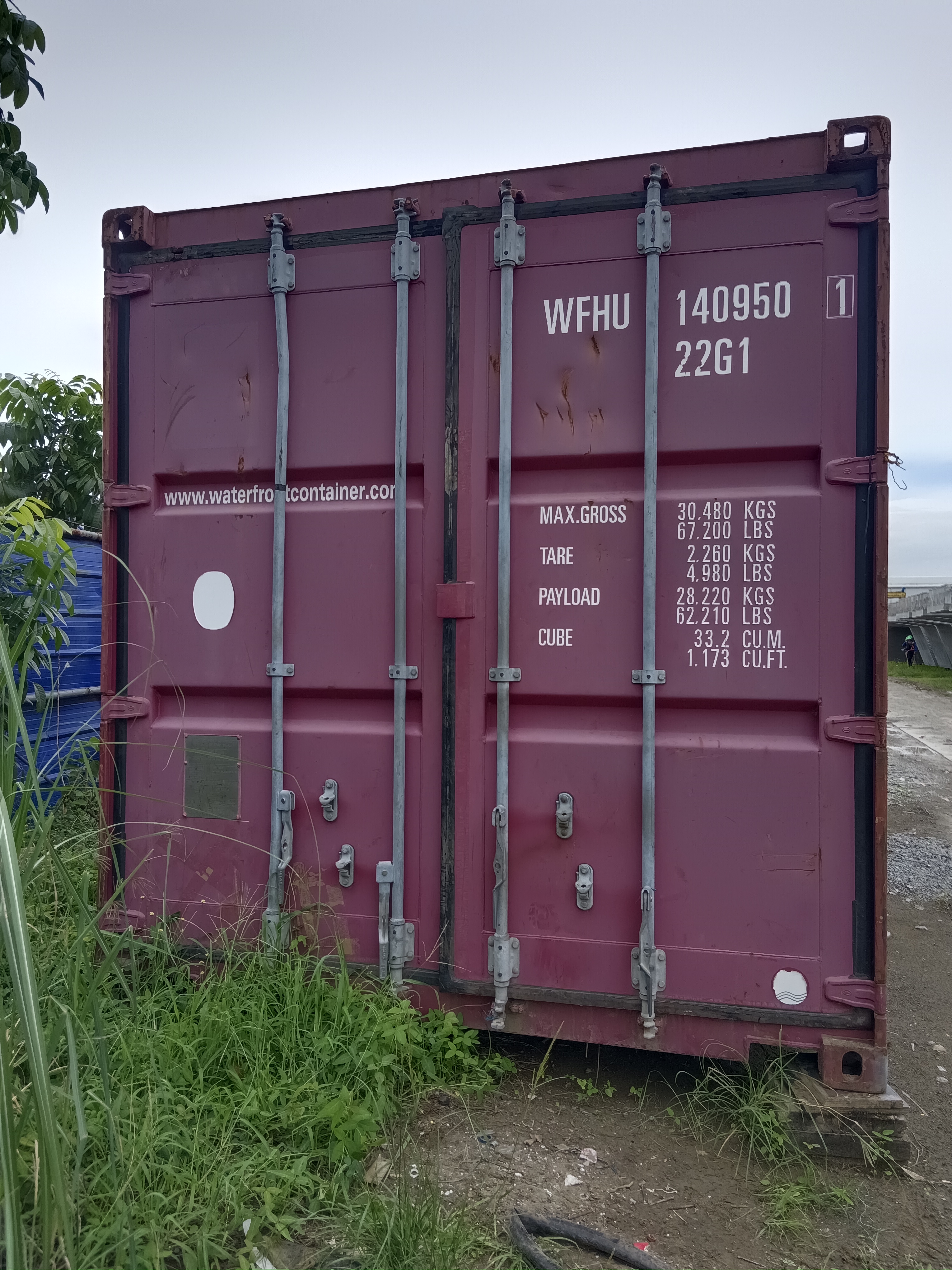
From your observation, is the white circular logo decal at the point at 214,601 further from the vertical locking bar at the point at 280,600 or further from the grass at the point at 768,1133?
the grass at the point at 768,1133

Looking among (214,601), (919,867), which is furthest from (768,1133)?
(919,867)

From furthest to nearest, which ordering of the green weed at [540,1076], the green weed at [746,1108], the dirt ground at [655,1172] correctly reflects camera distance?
the green weed at [540,1076] → the green weed at [746,1108] → the dirt ground at [655,1172]

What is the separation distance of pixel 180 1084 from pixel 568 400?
2337mm

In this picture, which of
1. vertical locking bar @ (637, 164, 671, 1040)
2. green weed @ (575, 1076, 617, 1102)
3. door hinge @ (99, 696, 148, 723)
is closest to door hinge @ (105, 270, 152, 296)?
door hinge @ (99, 696, 148, 723)

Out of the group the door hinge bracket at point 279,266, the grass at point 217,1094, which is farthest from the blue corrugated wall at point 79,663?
the door hinge bracket at point 279,266

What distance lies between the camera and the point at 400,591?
276 cm

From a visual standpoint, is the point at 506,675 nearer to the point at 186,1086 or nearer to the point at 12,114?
the point at 186,1086

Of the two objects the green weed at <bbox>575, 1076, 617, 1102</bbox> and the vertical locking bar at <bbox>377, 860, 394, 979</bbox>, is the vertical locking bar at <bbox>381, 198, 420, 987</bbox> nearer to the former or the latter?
the vertical locking bar at <bbox>377, 860, 394, 979</bbox>

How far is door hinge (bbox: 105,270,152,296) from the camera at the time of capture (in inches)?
120

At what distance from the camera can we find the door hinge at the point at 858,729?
2486 millimetres

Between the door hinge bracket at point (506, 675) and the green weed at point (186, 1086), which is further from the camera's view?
the door hinge bracket at point (506, 675)

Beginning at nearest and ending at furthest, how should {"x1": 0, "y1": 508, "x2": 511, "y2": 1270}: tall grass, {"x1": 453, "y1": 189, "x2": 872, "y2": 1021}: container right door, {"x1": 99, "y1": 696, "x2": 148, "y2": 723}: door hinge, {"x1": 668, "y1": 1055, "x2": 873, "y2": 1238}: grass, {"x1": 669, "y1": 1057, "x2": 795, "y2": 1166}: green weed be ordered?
{"x1": 0, "y1": 508, "x2": 511, "y2": 1270}: tall grass, {"x1": 668, "y1": 1055, "x2": 873, "y2": 1238}: grass, {"x1": 669, "y1": 1057, "x2": 795, "y2": 1166}: green weed, {"x1": 453, "y1": 189, "x2": 872, "y2": 1021}: container right door, {"x1": 99, "y1": 696, "x2": 148, "y2": 723}: door hinge

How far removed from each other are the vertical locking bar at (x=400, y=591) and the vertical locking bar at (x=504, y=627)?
0.31m

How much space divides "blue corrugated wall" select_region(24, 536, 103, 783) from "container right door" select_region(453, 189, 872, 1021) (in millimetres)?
3332
